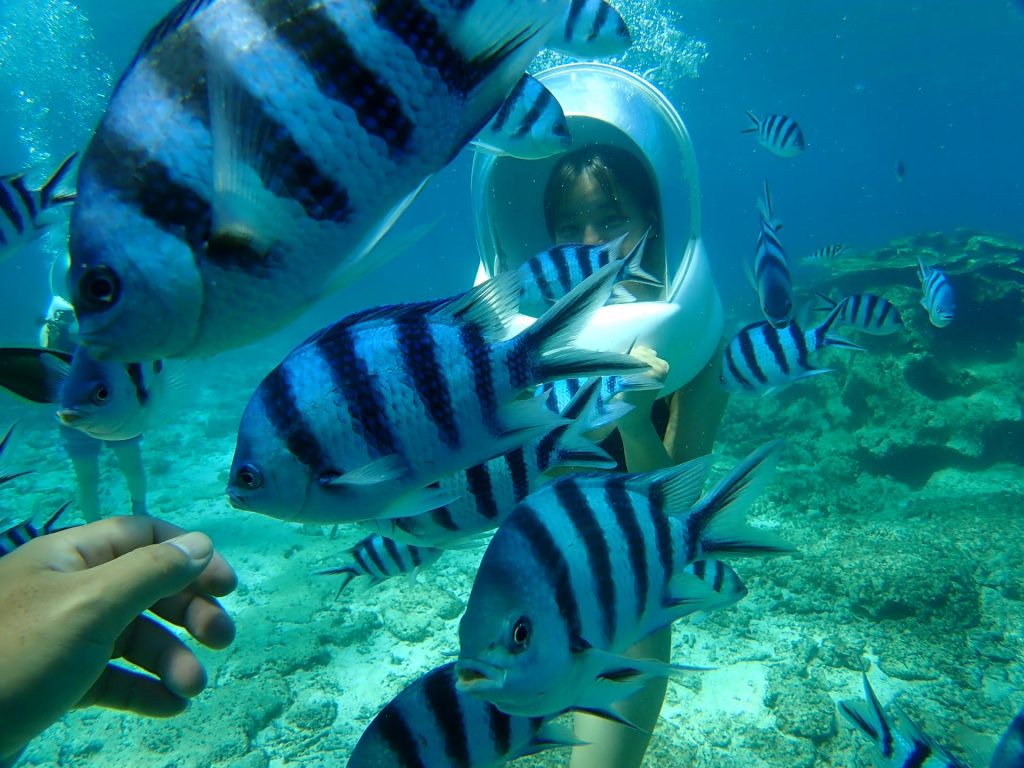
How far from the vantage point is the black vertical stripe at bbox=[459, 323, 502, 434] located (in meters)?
1.12

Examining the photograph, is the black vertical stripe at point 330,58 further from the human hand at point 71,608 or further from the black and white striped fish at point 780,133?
the black and white striped fish at point 780,133

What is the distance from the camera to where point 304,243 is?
0.70 meters

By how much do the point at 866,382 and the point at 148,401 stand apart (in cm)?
1080

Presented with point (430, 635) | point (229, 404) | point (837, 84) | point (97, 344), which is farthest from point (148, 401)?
point (837, 84)

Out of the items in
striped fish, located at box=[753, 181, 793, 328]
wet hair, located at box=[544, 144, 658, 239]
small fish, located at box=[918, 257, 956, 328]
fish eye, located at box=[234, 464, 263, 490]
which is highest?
wet hair, located at box=[544, 144, 658, 239]

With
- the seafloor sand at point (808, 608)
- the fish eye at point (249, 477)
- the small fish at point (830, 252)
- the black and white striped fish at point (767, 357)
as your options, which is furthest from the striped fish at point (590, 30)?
the small fish at point (830, 252)

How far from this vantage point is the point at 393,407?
109cm

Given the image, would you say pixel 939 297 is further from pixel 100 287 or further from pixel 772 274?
pixel 100 287

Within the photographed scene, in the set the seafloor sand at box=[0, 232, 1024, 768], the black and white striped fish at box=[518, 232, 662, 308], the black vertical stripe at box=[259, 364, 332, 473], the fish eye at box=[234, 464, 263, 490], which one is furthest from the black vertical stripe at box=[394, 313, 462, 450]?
the seafloor sand at box=[0, 232, 1024, 768]

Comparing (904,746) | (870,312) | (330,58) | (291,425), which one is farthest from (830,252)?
(330,58)

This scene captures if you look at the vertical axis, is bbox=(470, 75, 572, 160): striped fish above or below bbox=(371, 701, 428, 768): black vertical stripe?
above

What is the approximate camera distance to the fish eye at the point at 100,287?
679mm

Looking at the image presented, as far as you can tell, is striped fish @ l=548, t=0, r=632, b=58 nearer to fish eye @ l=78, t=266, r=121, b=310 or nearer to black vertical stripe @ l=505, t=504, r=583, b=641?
black vertical stripe @ l=505, t=504, r=583, b=641

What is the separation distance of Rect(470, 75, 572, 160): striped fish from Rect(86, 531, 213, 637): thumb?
2.03 meters
